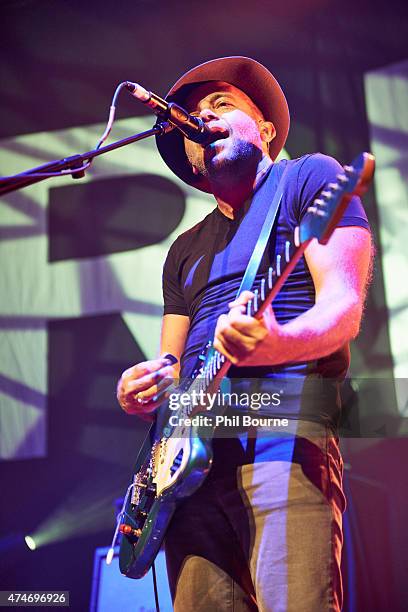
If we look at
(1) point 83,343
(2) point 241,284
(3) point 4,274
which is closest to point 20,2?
(3) point 4,274

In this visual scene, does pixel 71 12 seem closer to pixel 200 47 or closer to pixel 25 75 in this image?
pixel 25 75

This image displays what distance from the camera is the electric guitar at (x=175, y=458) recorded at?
1196mm

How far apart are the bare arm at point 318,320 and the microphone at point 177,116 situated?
527 millimetres

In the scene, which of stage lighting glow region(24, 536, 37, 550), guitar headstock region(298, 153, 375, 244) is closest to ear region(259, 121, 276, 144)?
guitar headstock region(298, 153, 375, 244)

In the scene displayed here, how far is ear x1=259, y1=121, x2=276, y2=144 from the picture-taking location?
2.14m

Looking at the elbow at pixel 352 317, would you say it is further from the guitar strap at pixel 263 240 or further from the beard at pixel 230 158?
the beard at pixel 230 158

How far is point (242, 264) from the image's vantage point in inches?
65.9

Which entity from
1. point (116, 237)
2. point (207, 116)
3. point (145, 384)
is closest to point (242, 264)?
point (145, 384)

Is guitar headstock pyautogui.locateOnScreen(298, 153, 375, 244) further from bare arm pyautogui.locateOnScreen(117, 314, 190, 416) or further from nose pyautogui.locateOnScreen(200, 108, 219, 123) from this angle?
nose pyautogui.locateOnScreen(200, 108, 219, 123)

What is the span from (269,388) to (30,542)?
6.20ft

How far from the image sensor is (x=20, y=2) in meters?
3.63

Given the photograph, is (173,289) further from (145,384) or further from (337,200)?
(337,200)

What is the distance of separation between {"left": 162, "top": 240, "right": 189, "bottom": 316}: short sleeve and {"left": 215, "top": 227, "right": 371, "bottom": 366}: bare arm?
2.17 ft

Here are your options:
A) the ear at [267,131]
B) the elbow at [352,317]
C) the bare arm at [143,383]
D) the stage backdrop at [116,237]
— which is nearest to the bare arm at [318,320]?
the elbow at [352,317]
